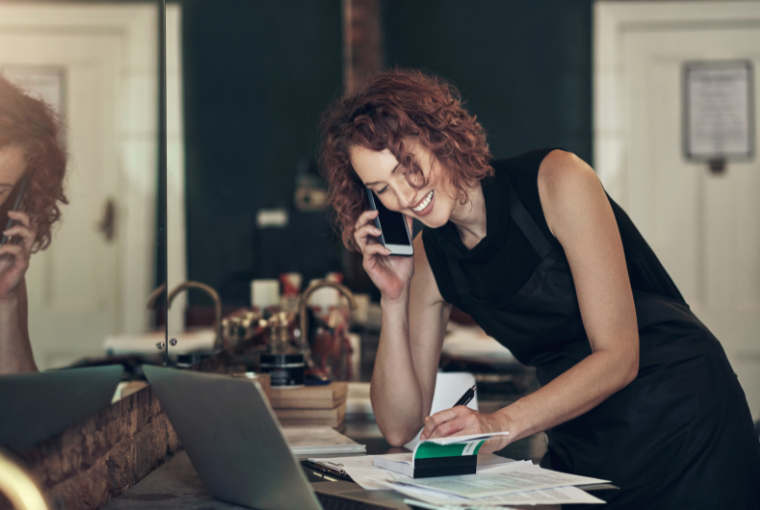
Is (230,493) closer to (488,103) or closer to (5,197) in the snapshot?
(5,197)

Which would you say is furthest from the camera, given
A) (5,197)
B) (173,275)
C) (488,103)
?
(488,103)

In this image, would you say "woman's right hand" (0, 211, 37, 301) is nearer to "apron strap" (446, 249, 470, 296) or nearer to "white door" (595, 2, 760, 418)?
"apron strap" (446, 249, 470, 296)

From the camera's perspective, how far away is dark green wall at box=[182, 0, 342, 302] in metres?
2.88

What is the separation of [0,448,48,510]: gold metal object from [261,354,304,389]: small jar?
2.85ft

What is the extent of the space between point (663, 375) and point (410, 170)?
591 mm

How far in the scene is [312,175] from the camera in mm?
3959

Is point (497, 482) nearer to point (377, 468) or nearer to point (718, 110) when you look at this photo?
point (377, 468)

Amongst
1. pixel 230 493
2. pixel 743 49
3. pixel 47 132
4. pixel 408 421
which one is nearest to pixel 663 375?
pixel 408 421

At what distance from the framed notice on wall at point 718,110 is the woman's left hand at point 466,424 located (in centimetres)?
330

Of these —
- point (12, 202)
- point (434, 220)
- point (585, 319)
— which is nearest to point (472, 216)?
point (434, 220)

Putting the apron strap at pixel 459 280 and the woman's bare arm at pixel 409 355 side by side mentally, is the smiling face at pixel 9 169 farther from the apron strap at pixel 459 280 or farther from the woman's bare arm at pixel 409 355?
the apron strap at pixel 459 280

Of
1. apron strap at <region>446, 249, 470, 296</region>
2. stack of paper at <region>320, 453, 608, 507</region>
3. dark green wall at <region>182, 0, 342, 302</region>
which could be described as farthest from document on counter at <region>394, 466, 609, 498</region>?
dark green wall at <region>182, 0, 342, 302</region>

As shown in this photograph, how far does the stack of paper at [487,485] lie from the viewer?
86 cm

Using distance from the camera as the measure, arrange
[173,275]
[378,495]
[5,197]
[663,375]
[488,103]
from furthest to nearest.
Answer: [488,103], [173,275], [663,375], [378,495], [5,197]
